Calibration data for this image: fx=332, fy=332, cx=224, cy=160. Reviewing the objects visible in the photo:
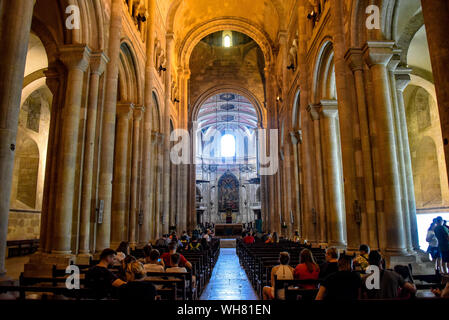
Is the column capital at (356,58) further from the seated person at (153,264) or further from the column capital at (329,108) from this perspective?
the seated person at (153,264)

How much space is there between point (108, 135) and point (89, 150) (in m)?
1.05

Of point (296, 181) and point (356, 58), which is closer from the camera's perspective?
point (356, 58)

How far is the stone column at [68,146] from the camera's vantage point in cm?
842

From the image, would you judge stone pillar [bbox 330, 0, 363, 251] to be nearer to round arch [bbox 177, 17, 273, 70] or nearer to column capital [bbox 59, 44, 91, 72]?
column capital [bbox 59, 44, 91, 72]

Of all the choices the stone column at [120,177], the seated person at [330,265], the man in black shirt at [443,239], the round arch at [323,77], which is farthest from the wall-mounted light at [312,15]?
the seated person at [330,265]

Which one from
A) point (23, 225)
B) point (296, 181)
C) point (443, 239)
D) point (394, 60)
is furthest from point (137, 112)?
point (443, 239)

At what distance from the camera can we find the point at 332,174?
1273 cm

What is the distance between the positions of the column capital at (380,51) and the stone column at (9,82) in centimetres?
805

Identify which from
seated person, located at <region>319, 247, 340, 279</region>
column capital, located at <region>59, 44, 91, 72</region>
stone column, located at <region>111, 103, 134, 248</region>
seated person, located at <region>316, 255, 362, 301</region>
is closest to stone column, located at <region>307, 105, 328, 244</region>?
stone column, located at <region>111, 103, 134, 248</region>

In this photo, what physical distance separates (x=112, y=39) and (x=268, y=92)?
17413 mm

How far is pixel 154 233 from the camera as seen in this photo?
1767 centimetres

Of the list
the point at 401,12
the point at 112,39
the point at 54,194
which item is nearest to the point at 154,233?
the point at 54,194

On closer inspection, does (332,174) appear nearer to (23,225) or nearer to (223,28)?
(23,225)
